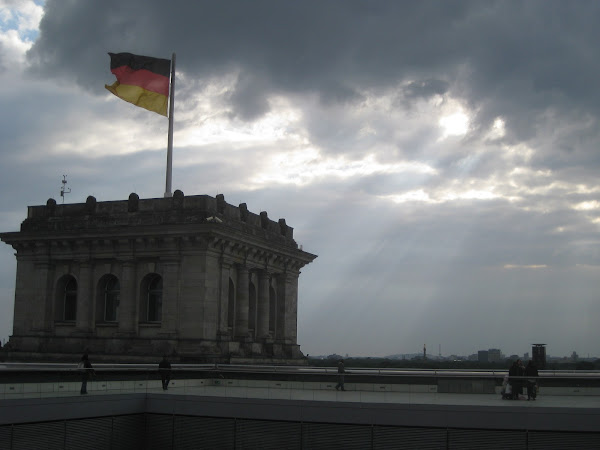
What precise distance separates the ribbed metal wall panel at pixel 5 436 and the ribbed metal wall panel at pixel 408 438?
12459 millimetres

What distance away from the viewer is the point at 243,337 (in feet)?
175

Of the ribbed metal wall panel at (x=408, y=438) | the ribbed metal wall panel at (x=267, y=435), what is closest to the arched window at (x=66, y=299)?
the ribbed metal wall panel at (x=267, y=435)

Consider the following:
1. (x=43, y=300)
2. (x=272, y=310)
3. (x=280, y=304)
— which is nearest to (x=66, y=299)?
(x=43, y=300)

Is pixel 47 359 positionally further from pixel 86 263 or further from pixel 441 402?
pixel 441 402

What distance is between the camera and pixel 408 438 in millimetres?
29219

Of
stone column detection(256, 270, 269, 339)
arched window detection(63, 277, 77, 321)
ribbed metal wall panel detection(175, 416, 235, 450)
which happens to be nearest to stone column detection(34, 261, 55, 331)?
arched window detection(63, 277, 77, 321)

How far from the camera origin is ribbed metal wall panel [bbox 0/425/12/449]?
1080 inches

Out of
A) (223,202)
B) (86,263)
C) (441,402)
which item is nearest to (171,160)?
(223,202)

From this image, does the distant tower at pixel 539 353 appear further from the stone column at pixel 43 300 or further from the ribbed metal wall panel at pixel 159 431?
the stone column at pixel 43 300

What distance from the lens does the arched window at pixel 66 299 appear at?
53656 millimetres

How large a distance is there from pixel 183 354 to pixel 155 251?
257 inches

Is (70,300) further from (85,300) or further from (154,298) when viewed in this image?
(154,298)

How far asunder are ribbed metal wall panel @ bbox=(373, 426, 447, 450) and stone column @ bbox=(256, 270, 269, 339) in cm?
2788

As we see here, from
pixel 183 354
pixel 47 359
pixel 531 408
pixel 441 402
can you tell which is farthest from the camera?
pixel 47 359
